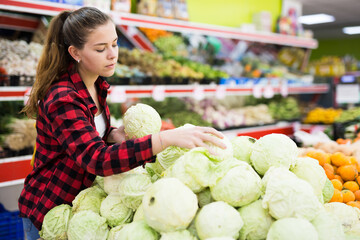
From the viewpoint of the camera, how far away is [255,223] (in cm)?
124

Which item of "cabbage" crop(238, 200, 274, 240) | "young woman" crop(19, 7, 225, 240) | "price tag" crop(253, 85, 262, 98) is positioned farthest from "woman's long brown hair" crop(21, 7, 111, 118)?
"price tag" crop(253, 85, 262, 98)

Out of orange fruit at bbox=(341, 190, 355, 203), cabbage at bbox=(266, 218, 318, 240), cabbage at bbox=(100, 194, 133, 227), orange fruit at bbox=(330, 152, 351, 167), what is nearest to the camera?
cabbage at bbox=(266, 218, 318, 240)

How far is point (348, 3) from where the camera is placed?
A: 8.91 meters

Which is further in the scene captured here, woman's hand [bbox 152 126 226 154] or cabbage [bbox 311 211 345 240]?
woman's hand [bbox 152 126 226 154]

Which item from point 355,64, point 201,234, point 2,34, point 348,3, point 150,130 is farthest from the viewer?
point 355,64

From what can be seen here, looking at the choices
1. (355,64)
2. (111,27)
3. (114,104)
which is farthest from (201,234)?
(355,64)

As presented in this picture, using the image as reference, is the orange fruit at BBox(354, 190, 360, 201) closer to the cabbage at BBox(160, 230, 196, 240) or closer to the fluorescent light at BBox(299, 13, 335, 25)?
the cabbage at BBox(160, 230, 196, 240)

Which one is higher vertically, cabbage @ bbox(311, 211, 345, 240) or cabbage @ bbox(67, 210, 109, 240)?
cabbage @ bbox(311, 211, 345, 240)

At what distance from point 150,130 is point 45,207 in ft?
1.94

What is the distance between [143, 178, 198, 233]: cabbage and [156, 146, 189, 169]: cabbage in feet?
0.95

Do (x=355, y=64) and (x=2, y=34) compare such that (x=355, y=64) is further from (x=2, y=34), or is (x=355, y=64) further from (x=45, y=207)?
(x=45, y=207)

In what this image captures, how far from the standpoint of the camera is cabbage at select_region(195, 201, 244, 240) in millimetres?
1167

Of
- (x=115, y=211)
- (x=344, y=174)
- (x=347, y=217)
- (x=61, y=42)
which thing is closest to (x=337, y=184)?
(x=344, y=174)

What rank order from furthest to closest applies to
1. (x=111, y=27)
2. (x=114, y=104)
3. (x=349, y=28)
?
(x=349, y=28)
(x=114, y=104)
(x=111, y=27)
